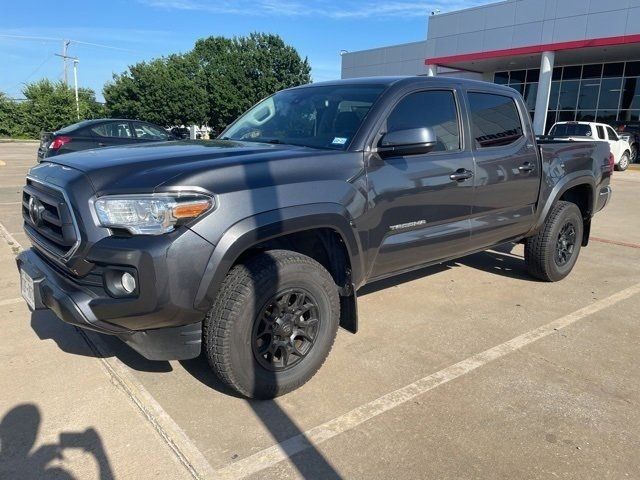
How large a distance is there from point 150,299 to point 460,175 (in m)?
2.50

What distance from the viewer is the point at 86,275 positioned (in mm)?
2615

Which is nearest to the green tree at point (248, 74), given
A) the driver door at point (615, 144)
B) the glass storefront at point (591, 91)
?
the glass storefront at point (591, 91)

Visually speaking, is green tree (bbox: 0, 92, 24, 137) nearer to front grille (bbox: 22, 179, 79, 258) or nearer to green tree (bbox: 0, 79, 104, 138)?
green tree (bbox: 0, 79, 104, 138)

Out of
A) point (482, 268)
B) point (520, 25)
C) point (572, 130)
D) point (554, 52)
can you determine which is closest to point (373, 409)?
point (482, 268)

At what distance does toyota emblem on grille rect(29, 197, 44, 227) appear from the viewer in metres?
3.07

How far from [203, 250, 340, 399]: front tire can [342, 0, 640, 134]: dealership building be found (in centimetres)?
2313

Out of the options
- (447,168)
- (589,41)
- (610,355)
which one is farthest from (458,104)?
(589,41)

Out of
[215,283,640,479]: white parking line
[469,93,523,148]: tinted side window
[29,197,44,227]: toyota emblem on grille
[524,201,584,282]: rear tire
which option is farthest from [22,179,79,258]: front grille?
[524,201,584,282]: rear tire

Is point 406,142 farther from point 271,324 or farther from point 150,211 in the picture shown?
point 150,211

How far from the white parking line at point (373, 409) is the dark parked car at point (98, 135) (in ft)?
31.1

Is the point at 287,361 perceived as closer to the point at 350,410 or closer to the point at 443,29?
the point at 350,410

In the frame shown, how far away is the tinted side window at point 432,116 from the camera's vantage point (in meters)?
3.64

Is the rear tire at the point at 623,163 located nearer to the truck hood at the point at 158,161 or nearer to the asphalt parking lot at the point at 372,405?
the asphalt parking lot at the point at 372,405

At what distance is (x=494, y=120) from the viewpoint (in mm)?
4465
